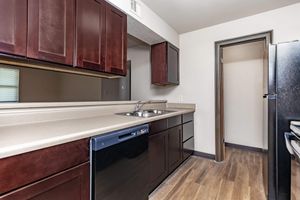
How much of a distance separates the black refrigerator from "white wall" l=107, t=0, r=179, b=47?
147 centimetres

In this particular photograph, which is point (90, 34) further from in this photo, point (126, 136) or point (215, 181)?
point (215, 181)

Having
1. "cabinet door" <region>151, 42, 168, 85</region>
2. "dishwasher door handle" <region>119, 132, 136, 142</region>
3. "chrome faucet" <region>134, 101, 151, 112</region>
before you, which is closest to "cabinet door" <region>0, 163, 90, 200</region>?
"dishwasher door handle" <region>119, 132, 136, 142</region>

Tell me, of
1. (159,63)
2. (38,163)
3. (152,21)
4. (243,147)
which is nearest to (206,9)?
(152,21)

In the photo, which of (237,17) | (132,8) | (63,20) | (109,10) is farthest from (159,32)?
(63,20)

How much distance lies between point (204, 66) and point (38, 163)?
8.99 feet

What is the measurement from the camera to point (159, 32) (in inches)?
98.7

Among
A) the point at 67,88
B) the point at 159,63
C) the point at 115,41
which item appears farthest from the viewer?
the point at 67,88

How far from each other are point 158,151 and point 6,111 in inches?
56.6

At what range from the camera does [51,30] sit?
125cm

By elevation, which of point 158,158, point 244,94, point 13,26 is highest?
point 13,26

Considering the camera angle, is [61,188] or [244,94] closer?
[61,188]

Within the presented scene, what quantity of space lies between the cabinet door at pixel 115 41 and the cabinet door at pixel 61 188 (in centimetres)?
105

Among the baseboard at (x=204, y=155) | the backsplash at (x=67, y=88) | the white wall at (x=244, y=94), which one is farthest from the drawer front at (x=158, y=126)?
the white wall at (x=244, y=94)

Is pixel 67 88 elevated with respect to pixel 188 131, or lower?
elevated
